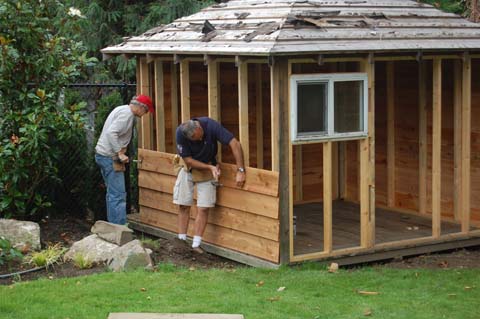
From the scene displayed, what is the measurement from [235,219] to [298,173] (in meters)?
3.35

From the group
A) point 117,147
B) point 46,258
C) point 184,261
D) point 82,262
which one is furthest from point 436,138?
point 46,258

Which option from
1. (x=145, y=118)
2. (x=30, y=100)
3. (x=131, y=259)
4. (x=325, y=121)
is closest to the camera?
(x=131, y=259)

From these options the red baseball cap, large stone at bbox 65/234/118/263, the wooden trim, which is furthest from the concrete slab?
the wooden trim

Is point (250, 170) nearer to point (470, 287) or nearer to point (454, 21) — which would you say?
point (470, 287)

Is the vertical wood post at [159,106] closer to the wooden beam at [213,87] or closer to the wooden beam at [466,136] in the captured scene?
the wooden beam at [213,87]

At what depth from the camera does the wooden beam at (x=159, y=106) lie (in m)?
12.1

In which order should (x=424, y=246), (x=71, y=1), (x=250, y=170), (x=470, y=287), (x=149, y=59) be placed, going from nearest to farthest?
(x=470, y=287), (x=250, y=170), (x=424, y=246), (x=149, y=59), (x=71, y=1)

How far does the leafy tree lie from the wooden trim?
3351 millimetres

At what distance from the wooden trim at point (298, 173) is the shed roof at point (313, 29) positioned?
9.18ft

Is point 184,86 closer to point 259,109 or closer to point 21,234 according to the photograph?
point 259,109

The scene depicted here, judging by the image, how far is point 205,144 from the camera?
10.6m

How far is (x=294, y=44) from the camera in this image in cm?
955

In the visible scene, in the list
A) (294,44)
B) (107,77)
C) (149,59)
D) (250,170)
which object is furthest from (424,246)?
(107,77)

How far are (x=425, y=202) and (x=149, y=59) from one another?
4.36 meters
